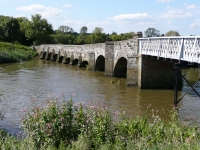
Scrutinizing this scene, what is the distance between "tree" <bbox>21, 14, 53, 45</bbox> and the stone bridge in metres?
33.3

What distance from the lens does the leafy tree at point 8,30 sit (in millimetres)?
69181

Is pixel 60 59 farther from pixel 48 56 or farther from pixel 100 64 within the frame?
pixel 100 64

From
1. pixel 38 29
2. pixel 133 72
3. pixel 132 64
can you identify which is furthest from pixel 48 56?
pixel 133 72

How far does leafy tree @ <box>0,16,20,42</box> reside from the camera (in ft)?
227

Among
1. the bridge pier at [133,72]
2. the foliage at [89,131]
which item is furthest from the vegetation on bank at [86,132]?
the bridge pier at [133,72]

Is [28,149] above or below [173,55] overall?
below

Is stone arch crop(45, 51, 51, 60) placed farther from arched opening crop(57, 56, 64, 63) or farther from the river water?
the river water

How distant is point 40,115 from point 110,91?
13094 mm

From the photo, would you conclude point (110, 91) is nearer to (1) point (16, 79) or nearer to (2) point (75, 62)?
(1) point (16, 79)

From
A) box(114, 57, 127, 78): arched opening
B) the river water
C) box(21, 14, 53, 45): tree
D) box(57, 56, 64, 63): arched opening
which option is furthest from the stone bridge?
box(21, 14, 53, 45): tree

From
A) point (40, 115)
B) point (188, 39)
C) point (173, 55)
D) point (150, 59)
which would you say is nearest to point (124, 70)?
point (150, 59)

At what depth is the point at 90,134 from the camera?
8.16 meters

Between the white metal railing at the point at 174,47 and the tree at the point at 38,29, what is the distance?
47.1 m

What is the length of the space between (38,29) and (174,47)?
2105 inches
